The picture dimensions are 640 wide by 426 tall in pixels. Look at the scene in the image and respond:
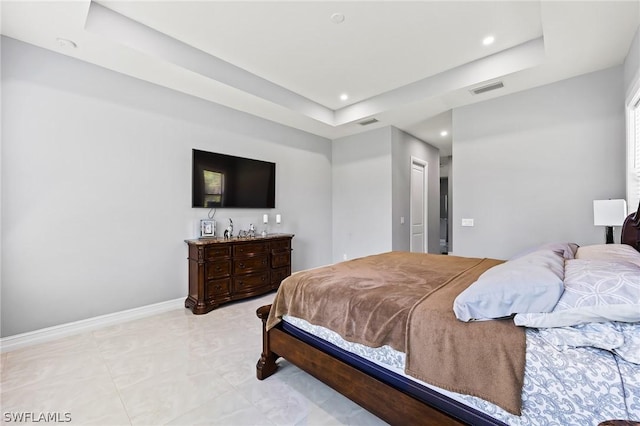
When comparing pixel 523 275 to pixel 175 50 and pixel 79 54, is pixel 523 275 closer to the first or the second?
pixel 175 50

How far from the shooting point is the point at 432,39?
284 centimetres

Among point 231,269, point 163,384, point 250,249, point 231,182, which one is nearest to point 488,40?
point 231,182

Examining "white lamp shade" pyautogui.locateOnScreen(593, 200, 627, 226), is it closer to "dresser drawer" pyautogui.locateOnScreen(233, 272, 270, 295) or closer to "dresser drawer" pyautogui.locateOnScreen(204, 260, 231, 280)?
"dresser drawer" pyautogui.locateOnScreen(233, 272, 270, 295)

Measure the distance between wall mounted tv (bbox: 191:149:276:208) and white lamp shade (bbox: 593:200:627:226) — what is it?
12.8 feet

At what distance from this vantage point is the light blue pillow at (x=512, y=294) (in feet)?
3.51

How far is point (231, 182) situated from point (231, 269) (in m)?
1.26

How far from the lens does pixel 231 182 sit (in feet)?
13.1

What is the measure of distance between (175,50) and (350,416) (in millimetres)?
3598

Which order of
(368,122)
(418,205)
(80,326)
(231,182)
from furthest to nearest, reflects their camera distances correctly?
(418,205) < (368,122) < (231,182) < (80,326)

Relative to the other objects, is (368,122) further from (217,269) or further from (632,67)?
(217,269)

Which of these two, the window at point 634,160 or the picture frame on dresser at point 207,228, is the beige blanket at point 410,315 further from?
the picture frame on dresser at point 207,228

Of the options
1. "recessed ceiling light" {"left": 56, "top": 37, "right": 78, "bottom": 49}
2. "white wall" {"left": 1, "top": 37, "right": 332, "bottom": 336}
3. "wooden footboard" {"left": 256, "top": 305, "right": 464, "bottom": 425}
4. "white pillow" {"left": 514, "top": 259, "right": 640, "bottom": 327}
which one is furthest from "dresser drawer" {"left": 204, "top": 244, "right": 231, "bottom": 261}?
"white pillow" {"left": 514, "top": 259, "right": 640, "bottom": 327}

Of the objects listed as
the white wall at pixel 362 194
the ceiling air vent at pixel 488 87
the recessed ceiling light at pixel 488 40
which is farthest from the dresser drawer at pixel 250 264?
the recessed ceiling light at pixel 488 40

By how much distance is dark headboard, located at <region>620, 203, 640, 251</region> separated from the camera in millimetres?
1916
